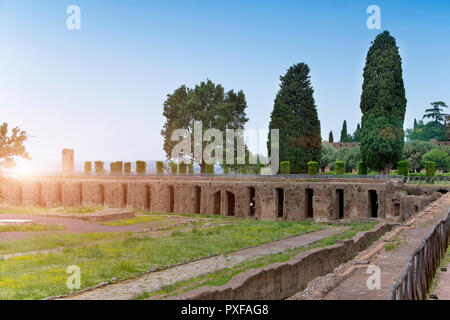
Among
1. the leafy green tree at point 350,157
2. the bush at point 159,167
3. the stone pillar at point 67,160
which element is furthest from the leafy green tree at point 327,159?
the stone pillar at point 67,160

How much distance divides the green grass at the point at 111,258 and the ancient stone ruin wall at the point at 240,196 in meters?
8.19

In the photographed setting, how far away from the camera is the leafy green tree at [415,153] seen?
2781 inches

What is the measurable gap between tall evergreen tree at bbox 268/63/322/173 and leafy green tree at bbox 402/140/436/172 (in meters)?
29.4

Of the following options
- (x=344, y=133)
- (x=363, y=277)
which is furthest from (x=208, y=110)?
(x=344, y=133)

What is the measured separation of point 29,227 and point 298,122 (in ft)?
96.9

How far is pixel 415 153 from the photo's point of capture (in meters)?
71.2

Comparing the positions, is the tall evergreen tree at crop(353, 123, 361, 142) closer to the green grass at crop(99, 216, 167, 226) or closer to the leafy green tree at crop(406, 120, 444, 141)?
the leafy green tree at crop(406, 120, 444, 141)

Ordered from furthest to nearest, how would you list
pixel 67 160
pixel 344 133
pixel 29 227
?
pixel 344 133
pixel 67 160
pixel 29 227

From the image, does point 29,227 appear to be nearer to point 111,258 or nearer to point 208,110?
point 111,258

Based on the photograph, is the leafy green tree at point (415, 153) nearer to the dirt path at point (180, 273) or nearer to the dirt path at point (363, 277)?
the dirt path at point (180, 273)

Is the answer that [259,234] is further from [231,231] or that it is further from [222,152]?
[222,152]

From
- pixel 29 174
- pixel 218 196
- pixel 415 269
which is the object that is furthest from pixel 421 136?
pixel 415 269

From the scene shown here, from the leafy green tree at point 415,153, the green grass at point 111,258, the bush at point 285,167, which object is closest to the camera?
the green grass at point 111,258

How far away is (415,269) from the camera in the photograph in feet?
29.5
